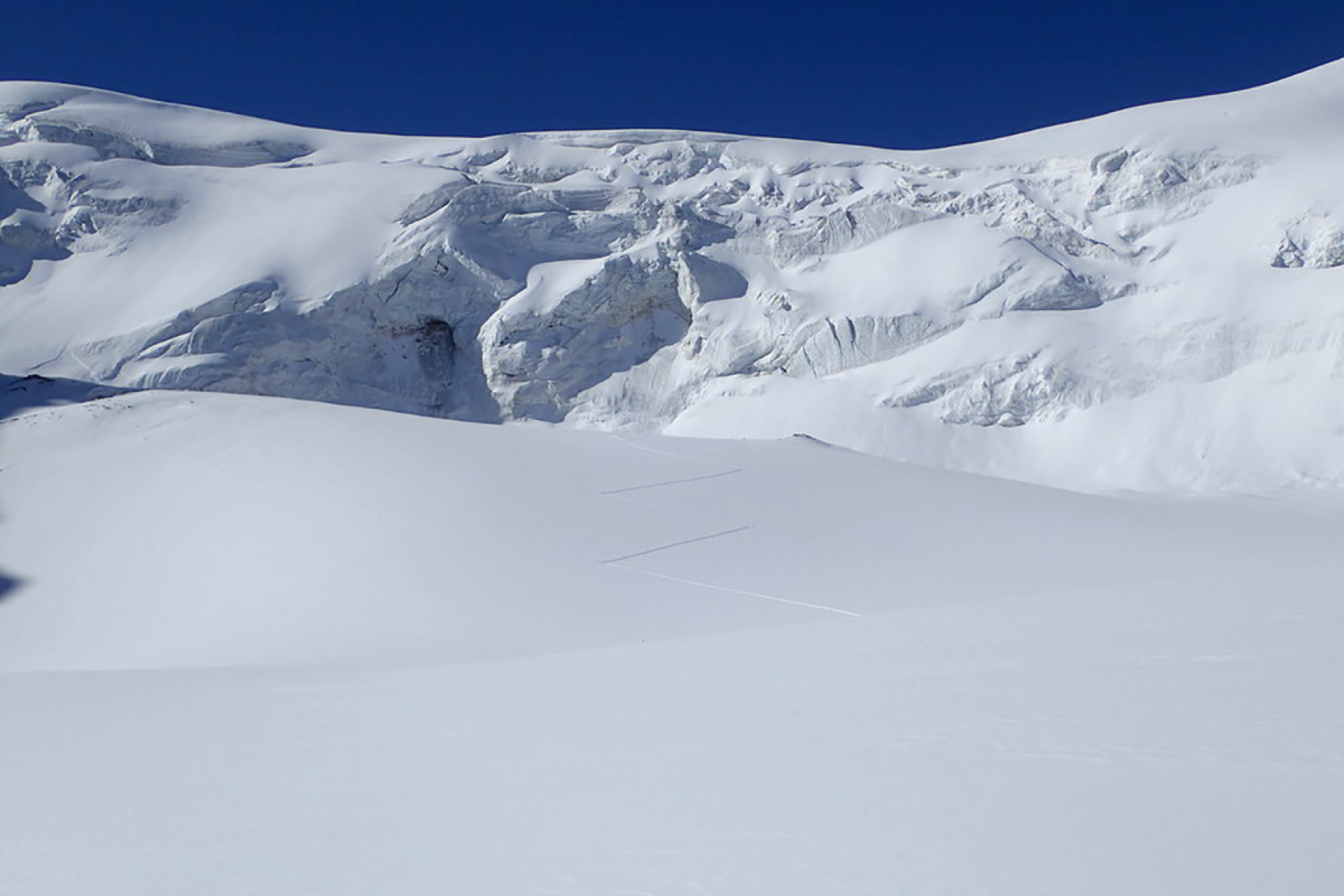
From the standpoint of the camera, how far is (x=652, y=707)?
4.16 m

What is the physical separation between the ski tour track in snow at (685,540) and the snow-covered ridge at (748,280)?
10.8 m

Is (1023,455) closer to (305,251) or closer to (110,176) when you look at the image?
(305,251)

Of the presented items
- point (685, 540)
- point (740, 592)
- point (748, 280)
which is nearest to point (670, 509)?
point (685, 540)

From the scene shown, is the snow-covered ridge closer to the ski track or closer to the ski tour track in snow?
the ski tour track in snow

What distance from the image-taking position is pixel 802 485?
1391 centimetres

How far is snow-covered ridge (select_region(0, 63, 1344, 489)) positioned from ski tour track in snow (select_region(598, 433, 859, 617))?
1083 centimetres

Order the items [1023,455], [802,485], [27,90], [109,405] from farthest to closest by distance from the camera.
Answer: [27,90] → [1023,455] → [109,405] → [802,485]

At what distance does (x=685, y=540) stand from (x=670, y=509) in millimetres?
1018

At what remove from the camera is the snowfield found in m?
2.64

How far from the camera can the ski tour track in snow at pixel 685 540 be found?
10164mm

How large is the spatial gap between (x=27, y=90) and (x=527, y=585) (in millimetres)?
37440

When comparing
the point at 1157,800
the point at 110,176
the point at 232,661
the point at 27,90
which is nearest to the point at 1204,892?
the point at 1157,800

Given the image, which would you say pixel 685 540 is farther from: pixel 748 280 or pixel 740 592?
pixel 748 280

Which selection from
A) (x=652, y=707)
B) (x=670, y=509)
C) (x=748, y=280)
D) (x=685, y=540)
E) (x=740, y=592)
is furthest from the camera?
(x=748, y=280)
